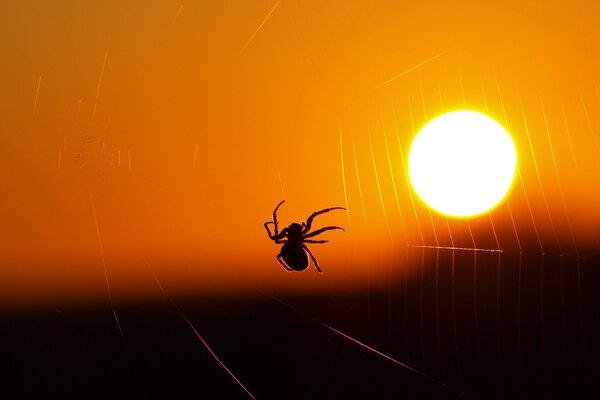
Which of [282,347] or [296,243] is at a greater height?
[296,243]

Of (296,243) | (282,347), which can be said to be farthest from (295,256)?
(282,347)

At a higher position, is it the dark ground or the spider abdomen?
the spider abdomen

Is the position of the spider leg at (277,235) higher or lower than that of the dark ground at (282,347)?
higher

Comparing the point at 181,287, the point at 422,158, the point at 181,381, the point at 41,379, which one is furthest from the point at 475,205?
the point at 41,379

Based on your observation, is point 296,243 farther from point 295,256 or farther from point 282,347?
point 282,347

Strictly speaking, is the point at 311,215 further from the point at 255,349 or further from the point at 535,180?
the point at 255,349

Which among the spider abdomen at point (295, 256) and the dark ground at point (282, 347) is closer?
the spider abdomen at point (295, 256)
